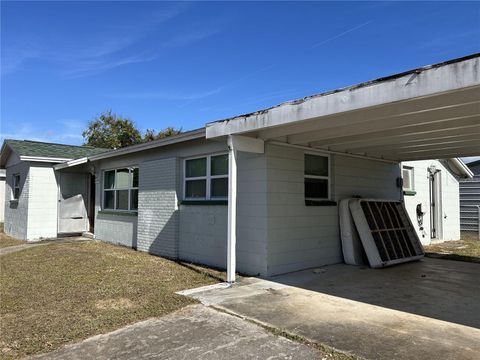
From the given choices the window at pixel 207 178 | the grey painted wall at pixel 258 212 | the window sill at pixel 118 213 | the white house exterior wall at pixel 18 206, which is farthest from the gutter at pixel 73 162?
the window at pixel 207 178

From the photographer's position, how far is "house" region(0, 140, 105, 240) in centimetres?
1395

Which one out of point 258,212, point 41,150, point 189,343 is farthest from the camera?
point 41,150

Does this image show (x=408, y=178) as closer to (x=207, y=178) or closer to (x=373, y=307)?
(x=207, y=178)

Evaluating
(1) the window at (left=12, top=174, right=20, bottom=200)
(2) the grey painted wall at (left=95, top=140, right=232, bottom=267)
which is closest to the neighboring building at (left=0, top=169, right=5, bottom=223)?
(1) the window at (left=12, top=174, right=20, bottom=200)

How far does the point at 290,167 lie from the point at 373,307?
3.44 meters

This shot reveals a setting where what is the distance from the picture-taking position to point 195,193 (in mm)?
9508

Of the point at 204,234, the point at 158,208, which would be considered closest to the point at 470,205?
the point at 204,234

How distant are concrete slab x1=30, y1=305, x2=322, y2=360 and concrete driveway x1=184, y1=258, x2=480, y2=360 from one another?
0.34m

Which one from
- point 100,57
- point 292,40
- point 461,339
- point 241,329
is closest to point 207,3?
point 292,40

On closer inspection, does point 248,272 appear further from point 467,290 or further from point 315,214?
point 467,290

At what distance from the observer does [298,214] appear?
7.98 metres

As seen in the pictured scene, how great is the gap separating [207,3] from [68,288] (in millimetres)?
7885

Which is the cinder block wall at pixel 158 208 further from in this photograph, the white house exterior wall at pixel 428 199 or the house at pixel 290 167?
the white house exterior wall at pixel 428 199

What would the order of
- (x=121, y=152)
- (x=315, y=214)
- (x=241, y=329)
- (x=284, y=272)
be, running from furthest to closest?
(x=121, y=152)
(x=315, y=214)
(x=284, y=272)
(x=241, y=329)
